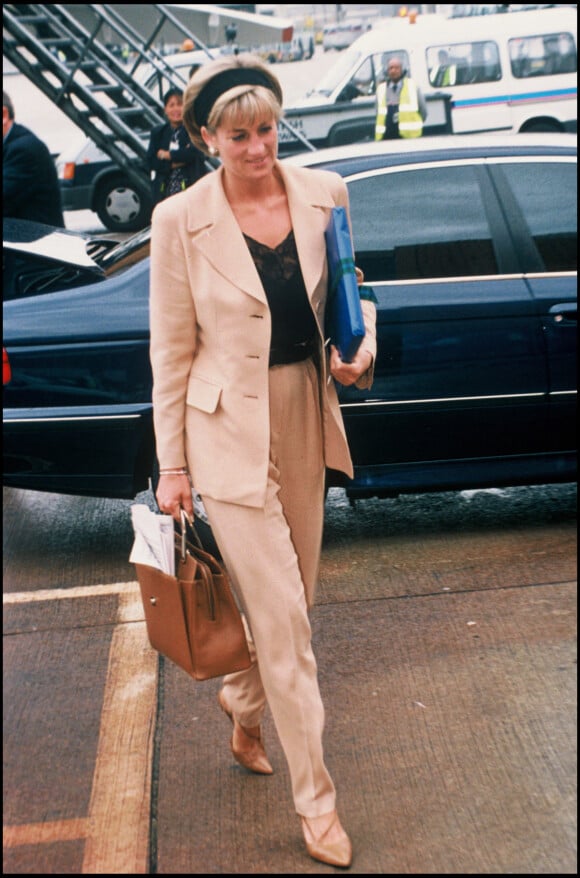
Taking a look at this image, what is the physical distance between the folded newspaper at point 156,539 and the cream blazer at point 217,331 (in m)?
0.14

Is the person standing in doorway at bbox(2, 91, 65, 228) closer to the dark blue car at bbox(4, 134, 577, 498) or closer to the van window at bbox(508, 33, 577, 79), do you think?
the dark blue car at bbox(4, 134, 577, 498)

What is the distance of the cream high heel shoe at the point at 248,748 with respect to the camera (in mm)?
3287

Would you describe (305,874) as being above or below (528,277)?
below

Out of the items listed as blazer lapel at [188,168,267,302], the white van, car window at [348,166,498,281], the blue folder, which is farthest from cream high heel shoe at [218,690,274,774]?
the white van

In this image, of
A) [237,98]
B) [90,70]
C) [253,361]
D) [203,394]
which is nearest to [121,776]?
[203,394]

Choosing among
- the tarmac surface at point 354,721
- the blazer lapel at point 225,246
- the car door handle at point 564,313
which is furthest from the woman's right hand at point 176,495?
the car door handle at point 564,313

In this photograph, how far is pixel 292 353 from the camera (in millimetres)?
2963

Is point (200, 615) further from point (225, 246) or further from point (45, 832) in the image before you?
point (225, 246)

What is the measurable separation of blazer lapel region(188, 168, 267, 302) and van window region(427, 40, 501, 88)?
14.4 metres

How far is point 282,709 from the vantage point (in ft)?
9.58

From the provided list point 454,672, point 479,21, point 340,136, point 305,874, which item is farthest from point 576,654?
point 479,21

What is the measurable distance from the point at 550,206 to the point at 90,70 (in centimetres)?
1047

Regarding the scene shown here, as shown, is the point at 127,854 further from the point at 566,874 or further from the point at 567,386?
the point at 567,386

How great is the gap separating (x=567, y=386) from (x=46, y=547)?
2.46m
